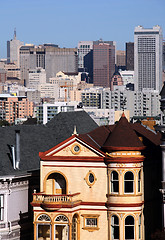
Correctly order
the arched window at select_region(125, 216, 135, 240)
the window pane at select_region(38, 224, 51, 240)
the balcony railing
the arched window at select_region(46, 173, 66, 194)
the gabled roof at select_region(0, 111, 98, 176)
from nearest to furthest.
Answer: the balcony railing < the arched window at select_region(125, 216, 135, 240) < the window pane at select_region(38, 224, 51, 240) < the arched window at select_region(46, 173, 66, 194) < the gabled roof at select_region(0, 111, 98, 176)

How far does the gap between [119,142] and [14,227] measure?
680 cm

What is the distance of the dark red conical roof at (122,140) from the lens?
43.1m

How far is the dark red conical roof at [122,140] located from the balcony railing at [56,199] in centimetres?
277

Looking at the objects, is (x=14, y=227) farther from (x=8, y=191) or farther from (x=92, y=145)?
(x=92, y=145)

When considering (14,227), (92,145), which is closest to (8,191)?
(14,227)

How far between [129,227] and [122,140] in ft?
13.3

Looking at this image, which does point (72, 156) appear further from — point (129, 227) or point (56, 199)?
point (129, 227)

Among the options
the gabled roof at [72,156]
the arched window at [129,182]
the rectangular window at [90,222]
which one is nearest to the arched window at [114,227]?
the rectangular window at [90,222]

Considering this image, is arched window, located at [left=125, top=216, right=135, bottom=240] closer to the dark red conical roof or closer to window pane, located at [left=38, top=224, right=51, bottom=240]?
the dark red conical roof

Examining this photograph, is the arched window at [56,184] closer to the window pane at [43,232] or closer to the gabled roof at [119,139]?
the window pane at [43,232]

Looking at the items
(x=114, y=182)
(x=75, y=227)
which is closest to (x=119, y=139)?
(x=114, y=182)

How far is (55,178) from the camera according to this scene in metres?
44.7

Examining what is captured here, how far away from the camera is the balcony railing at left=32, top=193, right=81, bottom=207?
1676 inches

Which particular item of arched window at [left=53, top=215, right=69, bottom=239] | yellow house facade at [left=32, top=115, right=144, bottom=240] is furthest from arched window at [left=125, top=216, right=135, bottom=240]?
arched window at [left=53, top=215, right=69, bottom=239]
